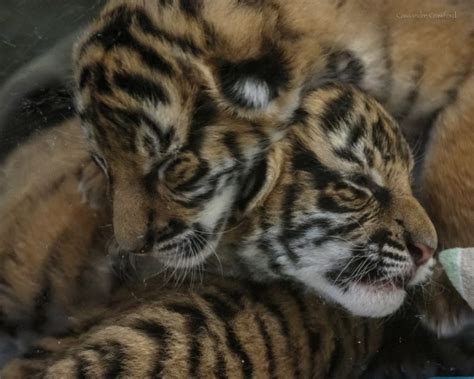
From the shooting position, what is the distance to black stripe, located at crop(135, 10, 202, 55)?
50.1 inches

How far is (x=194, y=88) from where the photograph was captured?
126cm

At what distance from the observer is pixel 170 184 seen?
4.26ft

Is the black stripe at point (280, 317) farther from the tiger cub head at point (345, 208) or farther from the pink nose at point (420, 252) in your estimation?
the pink nose at point (420, 252)

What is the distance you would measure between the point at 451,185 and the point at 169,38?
642 millimetres

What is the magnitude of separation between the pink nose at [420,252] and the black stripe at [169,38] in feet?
1.55

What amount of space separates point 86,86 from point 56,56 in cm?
49

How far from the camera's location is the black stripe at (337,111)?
55.7 inches

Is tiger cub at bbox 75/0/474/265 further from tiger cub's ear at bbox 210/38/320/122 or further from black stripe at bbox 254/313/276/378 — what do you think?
black stripe at bbox 254/313/276/378

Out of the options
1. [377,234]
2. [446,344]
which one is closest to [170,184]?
[377,234]

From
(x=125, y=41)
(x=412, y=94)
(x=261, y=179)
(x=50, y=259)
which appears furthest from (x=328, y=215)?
(x=50, y=259)

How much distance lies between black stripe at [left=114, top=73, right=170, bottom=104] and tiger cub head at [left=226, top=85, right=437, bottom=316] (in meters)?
0.24

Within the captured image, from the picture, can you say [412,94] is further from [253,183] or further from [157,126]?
[157,126]

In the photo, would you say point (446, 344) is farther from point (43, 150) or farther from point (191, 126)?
point (43, 150)

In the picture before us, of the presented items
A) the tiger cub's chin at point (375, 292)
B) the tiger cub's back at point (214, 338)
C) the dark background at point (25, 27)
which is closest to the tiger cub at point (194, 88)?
the tiger cub's back at point (214, 338)
